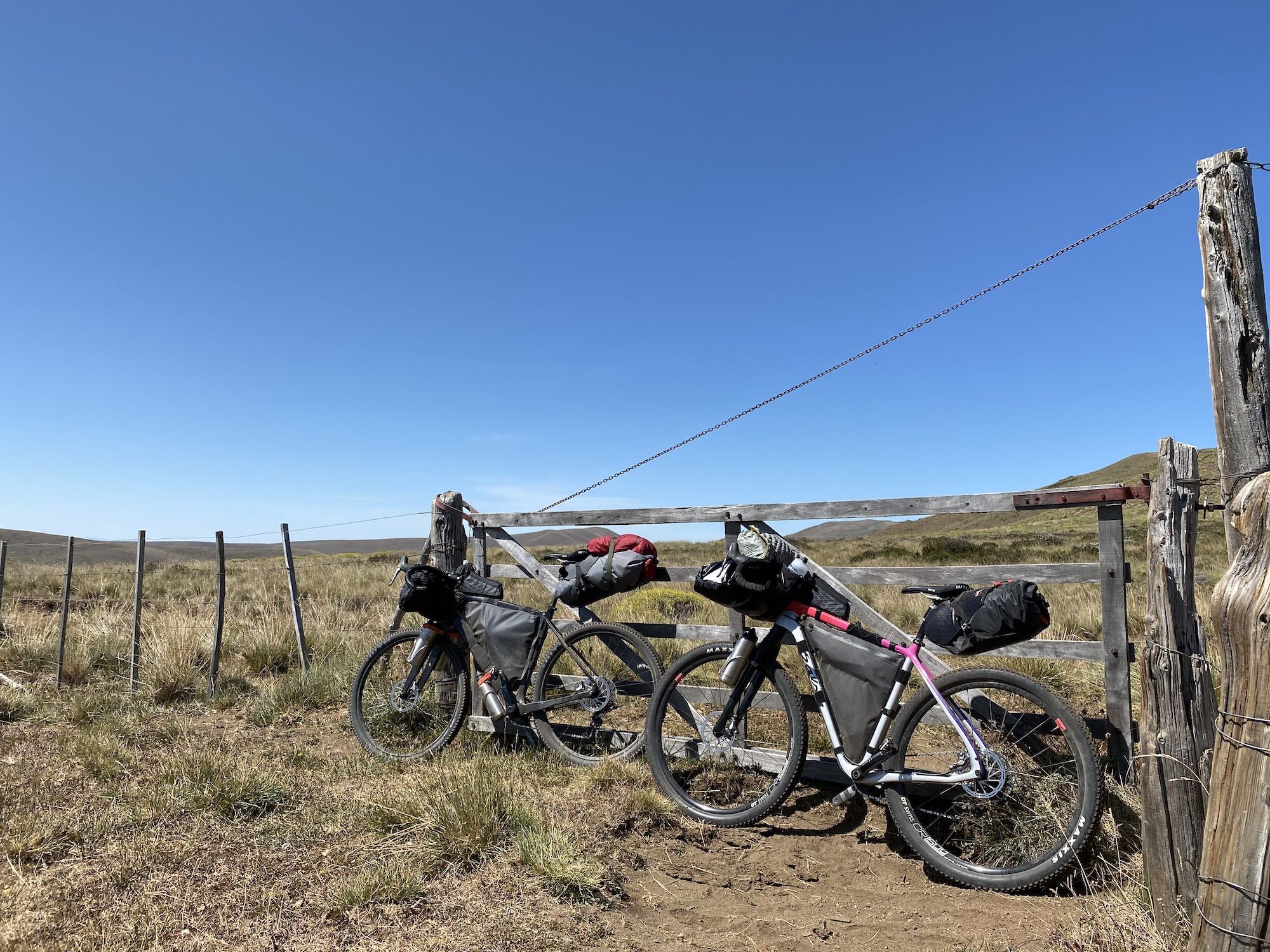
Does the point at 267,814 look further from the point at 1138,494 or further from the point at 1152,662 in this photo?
the point at 1138,494

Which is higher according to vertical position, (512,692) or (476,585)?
(476,585)

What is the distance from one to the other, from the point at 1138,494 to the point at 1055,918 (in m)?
2.25

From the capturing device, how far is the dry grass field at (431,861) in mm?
3393

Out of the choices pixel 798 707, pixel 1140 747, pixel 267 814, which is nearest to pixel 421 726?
pixel 267 814

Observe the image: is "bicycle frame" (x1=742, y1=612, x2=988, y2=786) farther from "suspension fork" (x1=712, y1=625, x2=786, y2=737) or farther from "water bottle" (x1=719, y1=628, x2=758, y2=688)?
"water bottle" (x1=719, y1=628, x2=758, y2=688)

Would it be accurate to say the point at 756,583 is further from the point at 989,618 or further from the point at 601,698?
the point at 601,698

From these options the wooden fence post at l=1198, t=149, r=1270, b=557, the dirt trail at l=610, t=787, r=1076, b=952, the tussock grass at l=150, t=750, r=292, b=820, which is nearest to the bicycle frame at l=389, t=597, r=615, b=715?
the tussock grass at l=150, t=750, r=292, b=820

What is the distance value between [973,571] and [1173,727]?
168cm

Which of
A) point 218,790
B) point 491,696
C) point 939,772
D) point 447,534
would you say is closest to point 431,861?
point 218,790

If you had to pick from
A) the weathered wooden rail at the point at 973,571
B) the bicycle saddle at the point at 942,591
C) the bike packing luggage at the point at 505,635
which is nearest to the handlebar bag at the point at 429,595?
the bike packing luggage at the point at 505,635

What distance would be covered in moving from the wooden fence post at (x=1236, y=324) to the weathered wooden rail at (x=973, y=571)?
516 mm

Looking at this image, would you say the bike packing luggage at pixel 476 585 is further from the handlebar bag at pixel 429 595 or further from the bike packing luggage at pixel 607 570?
the bike packing luggage at pixel 607 570

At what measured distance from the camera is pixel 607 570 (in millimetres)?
5707

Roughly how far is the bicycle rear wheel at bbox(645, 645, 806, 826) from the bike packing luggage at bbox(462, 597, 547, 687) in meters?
1.21
